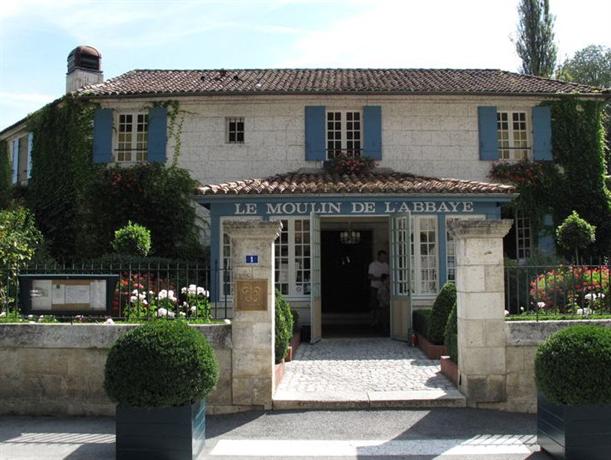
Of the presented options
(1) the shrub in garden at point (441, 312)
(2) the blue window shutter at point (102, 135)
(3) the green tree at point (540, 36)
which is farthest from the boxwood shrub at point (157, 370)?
(3) the green tree at point (540, 36)

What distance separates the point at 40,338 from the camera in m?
7.31

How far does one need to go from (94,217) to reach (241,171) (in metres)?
4.39

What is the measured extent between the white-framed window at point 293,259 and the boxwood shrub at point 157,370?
26.5ft

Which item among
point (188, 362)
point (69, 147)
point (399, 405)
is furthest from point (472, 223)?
point (69, 147)

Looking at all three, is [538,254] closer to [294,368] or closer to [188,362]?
[294,368]

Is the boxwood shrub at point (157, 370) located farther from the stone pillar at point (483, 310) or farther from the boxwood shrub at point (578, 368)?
the stone pillar at point (483, 310)

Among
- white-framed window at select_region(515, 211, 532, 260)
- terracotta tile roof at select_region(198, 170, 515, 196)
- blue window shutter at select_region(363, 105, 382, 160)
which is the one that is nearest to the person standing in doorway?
terracotta tile roof at select_region(198, 170, 515, 196)

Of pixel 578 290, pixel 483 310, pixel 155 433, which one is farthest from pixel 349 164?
pixel 155 433

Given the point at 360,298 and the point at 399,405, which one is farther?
the point at 360,298

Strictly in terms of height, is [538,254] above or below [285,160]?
below

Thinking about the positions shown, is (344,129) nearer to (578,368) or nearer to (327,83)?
(327,83)

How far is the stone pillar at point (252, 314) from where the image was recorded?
7.25 metres

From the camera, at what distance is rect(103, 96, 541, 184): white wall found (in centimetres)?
1658

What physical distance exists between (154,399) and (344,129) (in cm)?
1236
